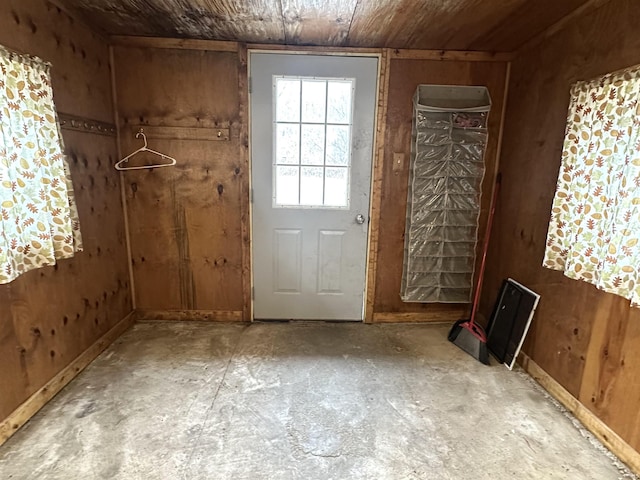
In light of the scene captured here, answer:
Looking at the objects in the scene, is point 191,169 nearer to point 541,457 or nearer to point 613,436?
point 541,457

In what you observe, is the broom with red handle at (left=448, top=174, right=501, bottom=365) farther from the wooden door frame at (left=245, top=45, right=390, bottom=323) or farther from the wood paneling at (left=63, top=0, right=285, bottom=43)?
the wood paneling at (left=63, top=0, right=285, bottom=43)

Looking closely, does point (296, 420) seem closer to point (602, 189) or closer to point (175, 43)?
point (602, 189)

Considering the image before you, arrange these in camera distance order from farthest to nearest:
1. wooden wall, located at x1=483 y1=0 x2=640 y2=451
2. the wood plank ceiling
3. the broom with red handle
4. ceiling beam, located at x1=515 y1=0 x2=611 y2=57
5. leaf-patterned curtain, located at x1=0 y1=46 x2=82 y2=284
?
the broom with red handle < the wood plank ceiling < ceiling beam, located at x1=515 y1=0 x2=611 y2=57 < wooden wall, located at x1=483 y1=0 x2=640 y2=451 < leaf-patterned curtain, located at x1=0 y1=46 x2=82 y2=284

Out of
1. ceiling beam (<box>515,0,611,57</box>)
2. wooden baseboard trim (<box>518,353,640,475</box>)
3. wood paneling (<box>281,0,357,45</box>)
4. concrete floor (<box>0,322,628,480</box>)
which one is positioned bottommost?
concrete floor (<box>0,322,628,480</box>)

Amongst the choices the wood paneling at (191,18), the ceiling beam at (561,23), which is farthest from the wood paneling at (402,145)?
the wood paneling at (191,18)

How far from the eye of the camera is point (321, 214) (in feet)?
9.77

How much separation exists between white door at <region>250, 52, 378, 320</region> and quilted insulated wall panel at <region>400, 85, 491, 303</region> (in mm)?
378

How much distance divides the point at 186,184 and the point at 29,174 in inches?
48.5

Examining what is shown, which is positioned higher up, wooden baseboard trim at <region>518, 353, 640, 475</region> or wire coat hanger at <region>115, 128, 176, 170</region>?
wire coat hanger at <region>115, 128, 176, 170</region>

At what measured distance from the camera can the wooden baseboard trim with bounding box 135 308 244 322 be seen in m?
3.11

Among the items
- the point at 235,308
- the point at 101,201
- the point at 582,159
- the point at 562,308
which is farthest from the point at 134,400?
the point at 582,159

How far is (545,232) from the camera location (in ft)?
7.57

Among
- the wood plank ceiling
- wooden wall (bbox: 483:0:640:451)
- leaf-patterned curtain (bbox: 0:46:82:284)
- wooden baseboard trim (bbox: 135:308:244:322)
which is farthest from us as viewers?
wooden baseboard trim (bbox: 135:308:244:322)

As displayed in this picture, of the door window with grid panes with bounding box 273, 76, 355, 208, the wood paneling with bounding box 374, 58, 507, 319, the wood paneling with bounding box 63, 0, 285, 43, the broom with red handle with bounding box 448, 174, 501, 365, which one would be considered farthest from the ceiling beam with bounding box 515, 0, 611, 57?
the wood paneling with bounding box 63, 0, 285, 43
